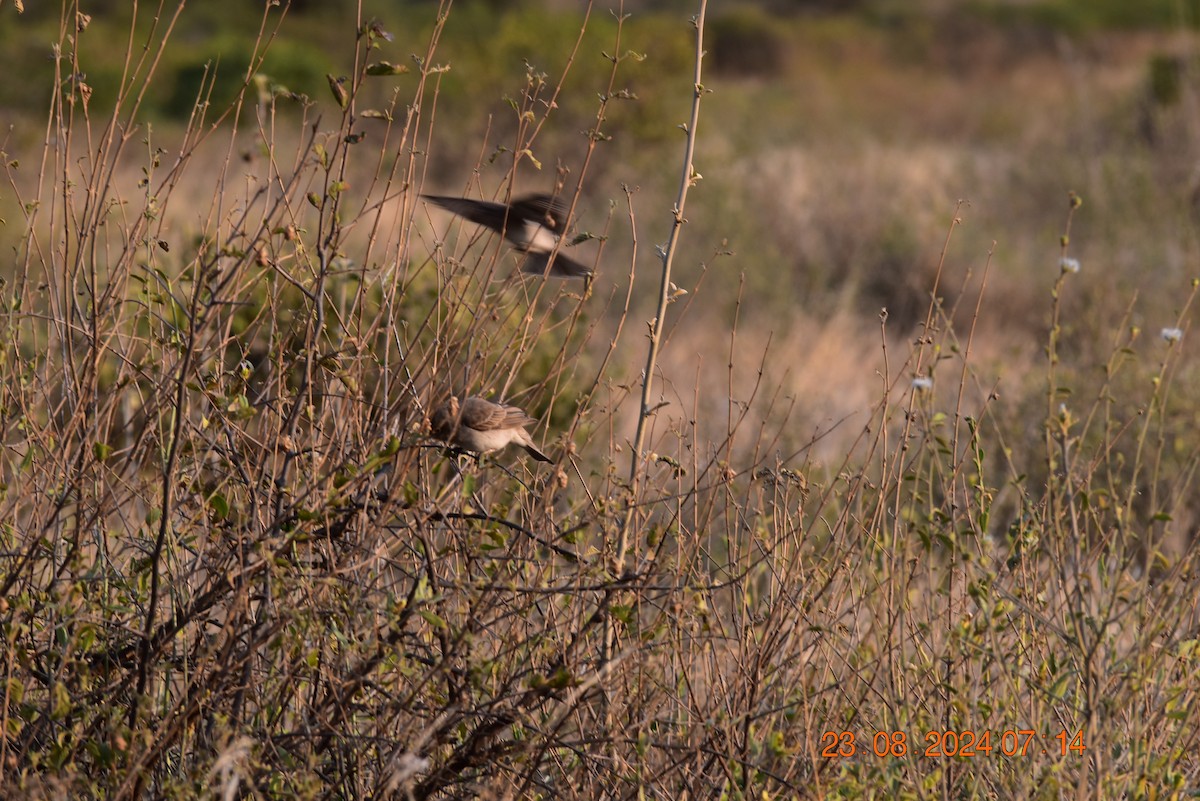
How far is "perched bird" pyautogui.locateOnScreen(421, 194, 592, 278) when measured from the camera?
281 centimetres

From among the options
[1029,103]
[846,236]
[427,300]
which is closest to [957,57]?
[1029,103]

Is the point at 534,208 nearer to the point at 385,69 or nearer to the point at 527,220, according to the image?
the point at 527,220

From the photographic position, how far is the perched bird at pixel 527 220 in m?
2.81

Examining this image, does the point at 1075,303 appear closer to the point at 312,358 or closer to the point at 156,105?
the point at 312,358

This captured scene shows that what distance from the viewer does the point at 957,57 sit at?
98.8ft

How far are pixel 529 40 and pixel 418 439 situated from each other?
1354 centimetres

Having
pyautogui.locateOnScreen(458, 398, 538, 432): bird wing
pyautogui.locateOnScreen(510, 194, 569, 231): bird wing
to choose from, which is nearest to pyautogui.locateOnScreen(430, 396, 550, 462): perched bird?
pyautogui.locateOnScreen(458, 398, 538, 432): bird wing
